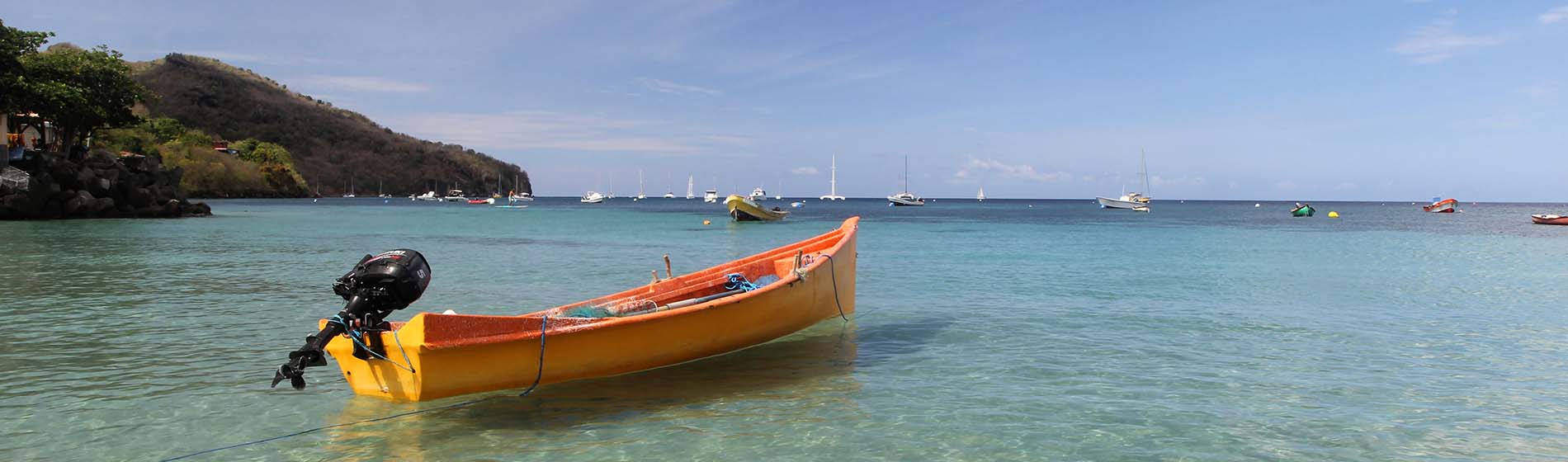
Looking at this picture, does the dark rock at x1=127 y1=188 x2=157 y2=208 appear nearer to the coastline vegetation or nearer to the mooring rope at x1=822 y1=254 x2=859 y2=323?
the coastline vegetation

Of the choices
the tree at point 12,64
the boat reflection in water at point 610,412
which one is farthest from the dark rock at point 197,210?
the boat reflection in water at point 610,412

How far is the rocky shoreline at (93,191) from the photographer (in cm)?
4306

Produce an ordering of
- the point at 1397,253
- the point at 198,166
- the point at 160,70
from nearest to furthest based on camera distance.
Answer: the point at 1397,253
the point at 198,166
the point at 160,70

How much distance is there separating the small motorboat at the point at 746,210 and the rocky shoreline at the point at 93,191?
34490mm

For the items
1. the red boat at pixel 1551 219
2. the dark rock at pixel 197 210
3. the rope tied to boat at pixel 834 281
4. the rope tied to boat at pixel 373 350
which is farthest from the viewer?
the red boat at pixel 1551 219

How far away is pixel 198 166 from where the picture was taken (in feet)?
381

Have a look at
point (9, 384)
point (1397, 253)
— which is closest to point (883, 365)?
point (9, 384)

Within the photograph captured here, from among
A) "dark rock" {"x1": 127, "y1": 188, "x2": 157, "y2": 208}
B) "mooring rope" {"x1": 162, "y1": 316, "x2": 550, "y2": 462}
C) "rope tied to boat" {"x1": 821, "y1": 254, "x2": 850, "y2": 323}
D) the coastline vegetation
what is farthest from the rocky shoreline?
"mooring rope" {"x1": 162, "y1": 316, "x2": 550, "y2": 462}

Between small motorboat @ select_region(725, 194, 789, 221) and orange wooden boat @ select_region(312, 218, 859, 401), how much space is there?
4659 cm

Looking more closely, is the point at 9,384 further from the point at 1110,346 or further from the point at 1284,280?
the point at 1284,280

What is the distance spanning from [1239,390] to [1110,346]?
2556mm

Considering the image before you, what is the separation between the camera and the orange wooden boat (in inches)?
265

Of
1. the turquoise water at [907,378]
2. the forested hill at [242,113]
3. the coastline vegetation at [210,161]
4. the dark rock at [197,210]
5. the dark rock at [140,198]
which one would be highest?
the forested hill at [242,113]

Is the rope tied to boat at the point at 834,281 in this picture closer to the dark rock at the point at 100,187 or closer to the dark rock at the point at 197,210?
the dark rock at the point at 100,187
